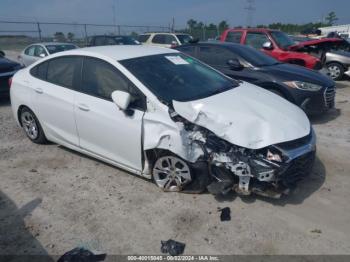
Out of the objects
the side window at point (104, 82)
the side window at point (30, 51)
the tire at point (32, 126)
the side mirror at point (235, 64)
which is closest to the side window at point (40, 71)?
the tire at point (32, 126)

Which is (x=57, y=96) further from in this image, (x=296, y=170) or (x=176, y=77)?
(x=296, y=170)

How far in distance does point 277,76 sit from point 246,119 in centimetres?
316

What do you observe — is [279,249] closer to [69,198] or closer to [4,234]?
[69,198]

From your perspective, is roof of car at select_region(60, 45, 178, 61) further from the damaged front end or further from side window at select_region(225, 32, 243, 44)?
side window at select_region(225, 32, 243, 44)

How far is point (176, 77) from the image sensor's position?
4023mm

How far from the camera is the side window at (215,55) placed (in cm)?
673

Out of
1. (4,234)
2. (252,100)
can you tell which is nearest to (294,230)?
(252,100)

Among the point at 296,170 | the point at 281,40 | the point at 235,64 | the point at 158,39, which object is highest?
the point at 235,64

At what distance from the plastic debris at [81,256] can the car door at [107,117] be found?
120 centimetres

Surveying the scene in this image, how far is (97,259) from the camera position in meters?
2.79

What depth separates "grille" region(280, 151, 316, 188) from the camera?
10.6 feet

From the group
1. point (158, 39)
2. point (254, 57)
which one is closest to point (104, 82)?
point (254, 57)

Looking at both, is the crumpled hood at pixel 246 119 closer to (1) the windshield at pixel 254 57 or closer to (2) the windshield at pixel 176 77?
(2) the windshield at pixel 176 77

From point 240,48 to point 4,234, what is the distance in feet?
18.4
